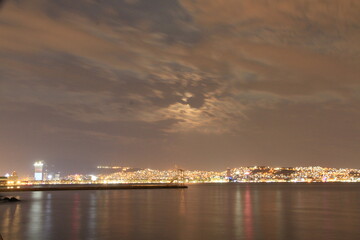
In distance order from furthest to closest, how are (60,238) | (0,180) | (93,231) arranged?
(0,180)
(93,231)
(60,238)

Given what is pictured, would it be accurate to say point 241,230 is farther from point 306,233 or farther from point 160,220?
point 160,220

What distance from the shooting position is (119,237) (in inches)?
876

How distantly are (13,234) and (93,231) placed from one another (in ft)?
15.2

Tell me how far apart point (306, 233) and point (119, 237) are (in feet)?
36.0

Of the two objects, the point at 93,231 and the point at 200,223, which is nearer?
the point at 93,231

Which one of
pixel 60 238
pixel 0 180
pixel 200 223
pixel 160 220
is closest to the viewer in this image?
pixel 60 238

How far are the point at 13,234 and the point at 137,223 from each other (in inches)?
340

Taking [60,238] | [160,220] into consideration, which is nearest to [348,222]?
[160,220]

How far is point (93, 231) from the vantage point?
24.5 m

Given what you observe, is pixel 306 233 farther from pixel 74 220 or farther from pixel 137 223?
pixel 74 220

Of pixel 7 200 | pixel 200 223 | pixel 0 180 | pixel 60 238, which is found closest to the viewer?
pixel 60 238

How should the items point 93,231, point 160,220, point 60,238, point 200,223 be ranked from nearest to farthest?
point 60,238
point 93,231
point 200,223
point 160,220

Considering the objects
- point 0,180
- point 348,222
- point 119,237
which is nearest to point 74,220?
point 119,237

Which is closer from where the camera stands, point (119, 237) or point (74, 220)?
point (119, 237)
